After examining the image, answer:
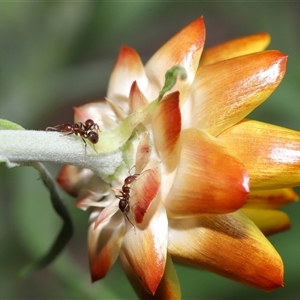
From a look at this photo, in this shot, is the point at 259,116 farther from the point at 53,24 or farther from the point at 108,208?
the point at 108,208

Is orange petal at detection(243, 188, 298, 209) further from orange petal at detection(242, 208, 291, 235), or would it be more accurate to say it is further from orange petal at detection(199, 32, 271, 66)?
orange petal at detection(199, 32, 271, 66)

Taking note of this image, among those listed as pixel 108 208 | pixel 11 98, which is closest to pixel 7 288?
pixel 11 98

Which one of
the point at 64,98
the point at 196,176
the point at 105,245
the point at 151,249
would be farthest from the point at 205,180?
the point at 64,98

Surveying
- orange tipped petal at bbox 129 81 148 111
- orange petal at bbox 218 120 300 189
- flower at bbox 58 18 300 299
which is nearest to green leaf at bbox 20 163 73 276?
flower at bbox 58 18 300 299

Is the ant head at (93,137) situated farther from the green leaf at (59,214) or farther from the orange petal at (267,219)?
the orange petal at (267,219)

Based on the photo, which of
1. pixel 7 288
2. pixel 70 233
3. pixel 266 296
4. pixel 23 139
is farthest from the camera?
pixel 7 288

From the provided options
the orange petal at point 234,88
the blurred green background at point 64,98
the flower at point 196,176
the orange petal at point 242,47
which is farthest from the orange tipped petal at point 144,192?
the blurred green background at point 64,98
